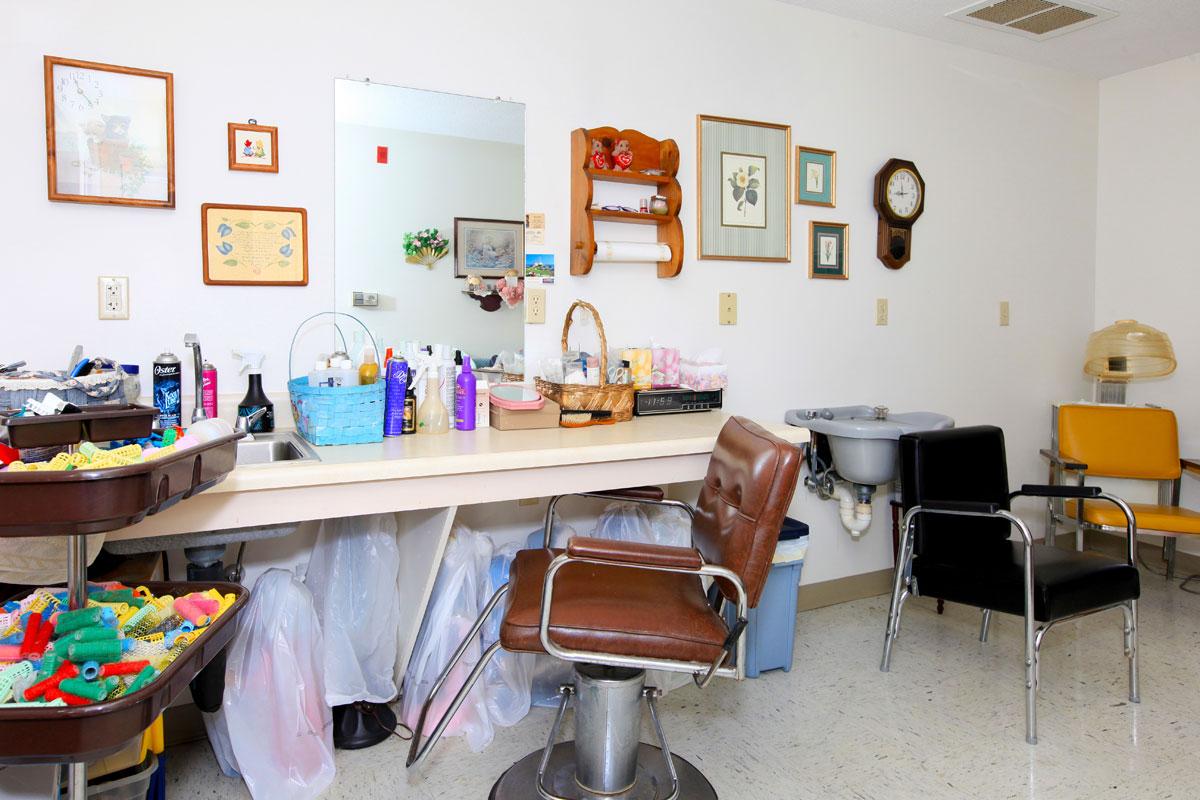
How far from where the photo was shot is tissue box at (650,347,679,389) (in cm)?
269

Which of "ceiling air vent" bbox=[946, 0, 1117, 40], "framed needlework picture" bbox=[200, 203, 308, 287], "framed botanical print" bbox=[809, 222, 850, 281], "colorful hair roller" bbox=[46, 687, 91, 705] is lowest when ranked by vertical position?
"colorful hair roller" bbox=[46, 687, 91, 705]

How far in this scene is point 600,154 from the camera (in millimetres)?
2570

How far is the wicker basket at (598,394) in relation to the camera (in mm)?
2326

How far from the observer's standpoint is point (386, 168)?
92.0 inches

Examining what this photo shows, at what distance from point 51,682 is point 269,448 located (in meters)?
1.00

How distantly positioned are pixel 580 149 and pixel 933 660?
2061mm

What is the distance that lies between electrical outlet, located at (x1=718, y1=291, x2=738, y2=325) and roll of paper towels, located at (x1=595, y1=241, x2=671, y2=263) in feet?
1.03

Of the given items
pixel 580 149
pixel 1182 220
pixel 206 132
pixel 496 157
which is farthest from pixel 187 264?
pixel 1182 220

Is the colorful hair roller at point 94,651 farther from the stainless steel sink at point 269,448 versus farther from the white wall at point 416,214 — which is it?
the white wall at point 416,214

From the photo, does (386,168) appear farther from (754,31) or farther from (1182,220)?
(1182,220)

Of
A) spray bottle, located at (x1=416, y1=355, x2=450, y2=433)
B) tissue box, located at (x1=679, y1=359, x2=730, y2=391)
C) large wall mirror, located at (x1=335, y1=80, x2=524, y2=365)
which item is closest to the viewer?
spray bottle, located at (x1=416, y1=355, x2=450, y2=433)

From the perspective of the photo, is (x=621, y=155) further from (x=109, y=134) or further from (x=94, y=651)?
(x=94, y=651)

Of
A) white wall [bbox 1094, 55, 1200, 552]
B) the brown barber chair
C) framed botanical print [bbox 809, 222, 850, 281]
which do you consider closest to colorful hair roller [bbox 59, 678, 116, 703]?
the brown barber chair

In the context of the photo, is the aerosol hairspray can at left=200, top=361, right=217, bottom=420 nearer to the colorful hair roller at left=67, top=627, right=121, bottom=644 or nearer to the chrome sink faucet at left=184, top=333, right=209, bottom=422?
the chrome sink faucet at left=184, top=333, right=209, bottom=422
